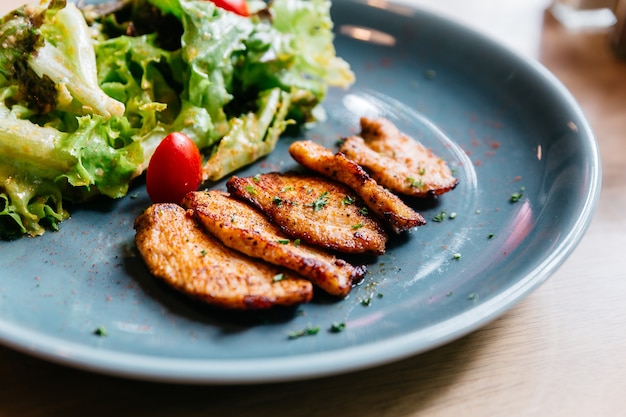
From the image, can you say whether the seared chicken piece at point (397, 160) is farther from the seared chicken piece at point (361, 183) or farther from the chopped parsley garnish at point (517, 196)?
the chopped parsley garnish at point (517, 196)

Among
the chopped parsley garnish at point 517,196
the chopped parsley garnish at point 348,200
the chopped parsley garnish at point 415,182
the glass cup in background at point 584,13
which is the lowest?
the chopped parsley garnish at point 517,196

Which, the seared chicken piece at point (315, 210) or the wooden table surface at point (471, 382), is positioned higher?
the seared chicken piece at point (315, 210)

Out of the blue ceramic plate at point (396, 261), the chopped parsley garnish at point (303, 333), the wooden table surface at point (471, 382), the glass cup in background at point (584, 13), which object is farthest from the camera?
the glass cup in background at point (584, 13)

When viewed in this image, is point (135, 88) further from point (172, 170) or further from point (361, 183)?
point (361, 183)

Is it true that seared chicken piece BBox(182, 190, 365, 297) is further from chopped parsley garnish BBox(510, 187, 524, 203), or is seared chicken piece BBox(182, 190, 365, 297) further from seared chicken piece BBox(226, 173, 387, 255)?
chopped parsley garnish BBox(510, 187, 524, 203)

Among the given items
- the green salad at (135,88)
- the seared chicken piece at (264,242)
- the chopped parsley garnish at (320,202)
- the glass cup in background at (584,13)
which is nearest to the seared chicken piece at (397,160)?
the chopped parsley garnish at (320,202)

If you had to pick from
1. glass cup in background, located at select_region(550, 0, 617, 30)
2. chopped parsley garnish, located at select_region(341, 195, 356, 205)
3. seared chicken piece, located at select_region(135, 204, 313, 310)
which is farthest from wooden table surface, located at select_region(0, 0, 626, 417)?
glass cup in background, located at select_region(550, 0, 617, 30)
